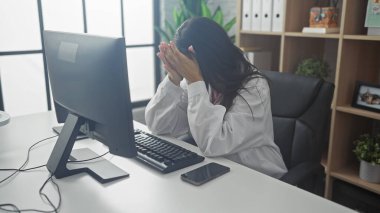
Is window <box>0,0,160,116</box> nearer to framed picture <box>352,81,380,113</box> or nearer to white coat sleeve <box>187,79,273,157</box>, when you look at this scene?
white coat sleeve <box>187,79,273,157</box>

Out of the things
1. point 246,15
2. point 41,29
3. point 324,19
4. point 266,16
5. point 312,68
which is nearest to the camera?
point 324,19

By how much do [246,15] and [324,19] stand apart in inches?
22.4

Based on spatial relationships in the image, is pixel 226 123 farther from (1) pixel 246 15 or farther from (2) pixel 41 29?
(2) pixel 41 29

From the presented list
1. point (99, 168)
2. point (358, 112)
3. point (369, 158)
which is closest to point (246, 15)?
point (358, 112)

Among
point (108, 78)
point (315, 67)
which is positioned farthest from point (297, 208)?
point (315, 67)

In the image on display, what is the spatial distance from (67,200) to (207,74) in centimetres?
69

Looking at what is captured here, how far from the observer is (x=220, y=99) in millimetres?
1391

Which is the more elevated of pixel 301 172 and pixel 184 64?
pixel 184 64

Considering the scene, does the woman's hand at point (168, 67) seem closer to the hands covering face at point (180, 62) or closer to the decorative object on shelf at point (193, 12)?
the hands covering face at point (180, 62)

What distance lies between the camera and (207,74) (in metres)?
1.36

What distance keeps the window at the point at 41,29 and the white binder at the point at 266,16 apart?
101 cm

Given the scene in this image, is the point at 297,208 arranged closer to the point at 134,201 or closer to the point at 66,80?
the point at 134,201

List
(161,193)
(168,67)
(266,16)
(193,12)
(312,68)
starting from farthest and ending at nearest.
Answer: (193,12) → (266,16) → (312,68) → (168,67) → (161,193)

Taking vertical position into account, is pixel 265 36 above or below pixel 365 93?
above
